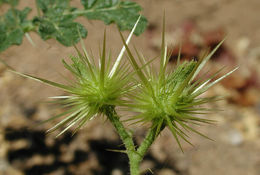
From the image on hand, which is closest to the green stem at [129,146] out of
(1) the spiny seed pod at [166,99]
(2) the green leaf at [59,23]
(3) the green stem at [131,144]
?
(3) the green stem at [131,144]

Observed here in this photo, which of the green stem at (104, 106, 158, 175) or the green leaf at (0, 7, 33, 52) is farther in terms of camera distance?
the green leaf at (0, 7, 33, 52)

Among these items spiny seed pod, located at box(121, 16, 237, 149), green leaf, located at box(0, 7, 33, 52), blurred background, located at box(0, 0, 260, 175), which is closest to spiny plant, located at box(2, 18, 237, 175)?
spiny seed pod, located at box(121, 16, 237, 149)

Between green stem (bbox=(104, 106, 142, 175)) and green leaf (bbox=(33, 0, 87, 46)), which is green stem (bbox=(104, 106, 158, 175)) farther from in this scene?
green leaf (bbox=(33, 0, 87, 46))

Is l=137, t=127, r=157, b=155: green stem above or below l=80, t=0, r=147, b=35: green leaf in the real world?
below

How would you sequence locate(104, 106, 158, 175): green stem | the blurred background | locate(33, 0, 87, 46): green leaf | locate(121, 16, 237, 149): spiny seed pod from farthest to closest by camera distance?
the blurred background
locate(33, 0, 87, 46): green leaf
locate(104, 106, 158, 175): green stem
locate(121, 16, 237, 149): spiny seed pod

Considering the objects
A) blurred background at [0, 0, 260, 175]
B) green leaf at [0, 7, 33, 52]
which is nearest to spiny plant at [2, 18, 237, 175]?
blurred background at [0, 0, 260, 175]

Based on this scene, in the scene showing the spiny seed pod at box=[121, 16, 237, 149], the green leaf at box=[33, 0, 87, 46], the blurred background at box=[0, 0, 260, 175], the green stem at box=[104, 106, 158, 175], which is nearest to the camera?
the spiny seed pod at box=[121, 16, 237, 149]

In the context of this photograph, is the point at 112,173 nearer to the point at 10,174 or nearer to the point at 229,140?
the point at 10,174

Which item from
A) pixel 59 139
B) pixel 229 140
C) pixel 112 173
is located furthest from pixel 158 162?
pixel 229 140

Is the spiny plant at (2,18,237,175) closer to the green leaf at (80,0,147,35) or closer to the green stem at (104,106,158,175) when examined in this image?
the green stem at (104,106,158,175)

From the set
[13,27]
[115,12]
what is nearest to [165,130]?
[115,12]
